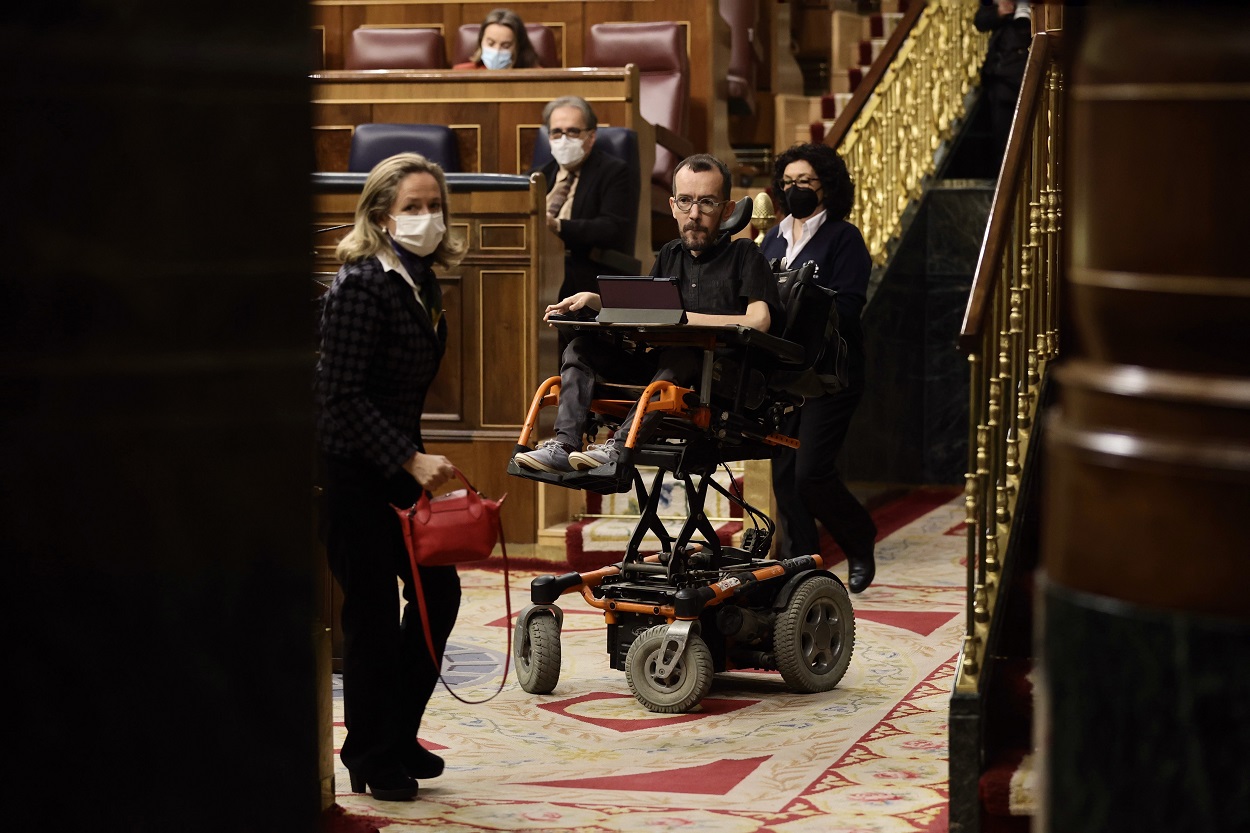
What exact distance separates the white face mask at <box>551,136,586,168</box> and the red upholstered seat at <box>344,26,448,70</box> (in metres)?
3.00

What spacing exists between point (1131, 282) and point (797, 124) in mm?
9742

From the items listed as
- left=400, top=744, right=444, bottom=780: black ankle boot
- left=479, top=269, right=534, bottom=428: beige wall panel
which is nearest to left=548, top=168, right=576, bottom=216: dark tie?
left=479, top=269, right=534, bottom=428: beige wall panel

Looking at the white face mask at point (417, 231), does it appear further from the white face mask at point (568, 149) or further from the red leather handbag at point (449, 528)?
the white face mask at point (568, 149)

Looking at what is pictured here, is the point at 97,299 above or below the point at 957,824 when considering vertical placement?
above

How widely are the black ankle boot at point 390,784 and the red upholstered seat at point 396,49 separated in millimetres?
6410

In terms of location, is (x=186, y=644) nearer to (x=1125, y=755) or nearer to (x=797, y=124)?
(x=1125, y=755)

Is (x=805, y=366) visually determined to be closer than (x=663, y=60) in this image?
Yes

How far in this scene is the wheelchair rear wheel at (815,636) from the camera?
4.88 m

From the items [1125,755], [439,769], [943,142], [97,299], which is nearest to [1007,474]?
[439,769]

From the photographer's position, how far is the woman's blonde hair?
379cm

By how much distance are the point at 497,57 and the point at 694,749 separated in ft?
15.7

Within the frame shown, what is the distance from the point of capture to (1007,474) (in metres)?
4.18

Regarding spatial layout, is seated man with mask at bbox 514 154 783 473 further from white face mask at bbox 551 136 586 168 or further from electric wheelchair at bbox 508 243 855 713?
white face mask at bbox 551 136 586 168

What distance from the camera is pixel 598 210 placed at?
7.02 metres
